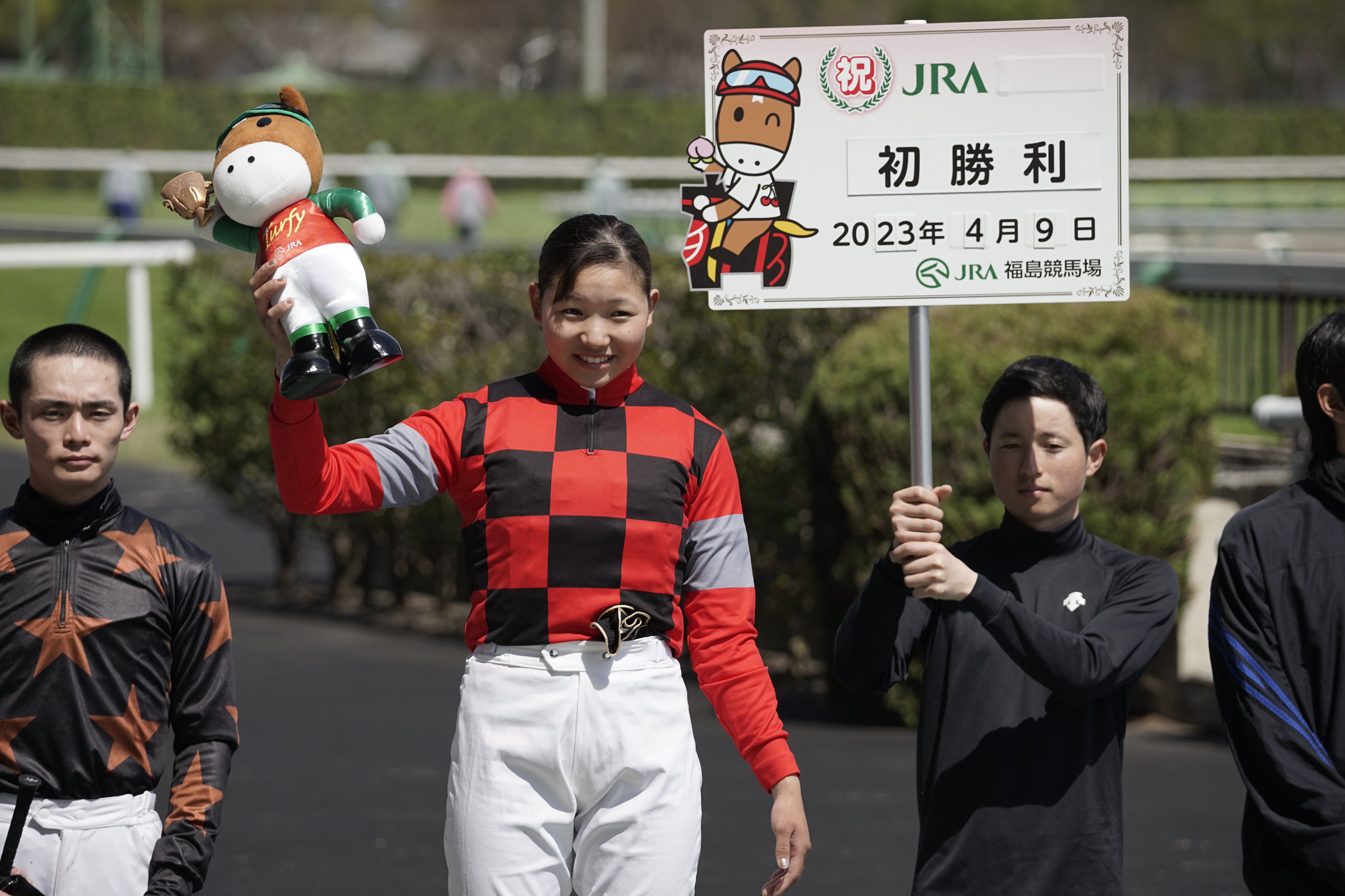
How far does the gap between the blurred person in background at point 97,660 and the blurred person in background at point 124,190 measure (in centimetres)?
2780

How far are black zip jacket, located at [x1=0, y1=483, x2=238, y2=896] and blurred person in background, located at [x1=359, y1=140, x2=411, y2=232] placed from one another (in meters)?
23.0

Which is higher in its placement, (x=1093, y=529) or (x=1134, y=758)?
(x=1093, y=529)

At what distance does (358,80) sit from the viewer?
8688cm

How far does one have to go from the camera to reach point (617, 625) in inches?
112

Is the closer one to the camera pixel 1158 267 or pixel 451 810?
pixel 451 810

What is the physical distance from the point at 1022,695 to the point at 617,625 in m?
0.81

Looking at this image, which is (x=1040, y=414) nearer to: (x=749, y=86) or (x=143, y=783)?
(x=749, y=86)

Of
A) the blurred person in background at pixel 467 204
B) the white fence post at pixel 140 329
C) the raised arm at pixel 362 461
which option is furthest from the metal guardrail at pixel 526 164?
the raised arm at pixel 362 461

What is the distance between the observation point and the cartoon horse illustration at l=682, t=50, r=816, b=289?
10.5 ft

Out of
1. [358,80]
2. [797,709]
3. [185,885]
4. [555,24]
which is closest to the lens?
[185,885]

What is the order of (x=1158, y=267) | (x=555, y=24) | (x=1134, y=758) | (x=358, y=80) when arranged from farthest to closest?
1. (x=358, y=80)
2. (x=555, y=24)
3. (x=1158, y=267)
4. (x=1134, y=758)

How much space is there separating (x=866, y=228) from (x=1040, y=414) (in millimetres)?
501

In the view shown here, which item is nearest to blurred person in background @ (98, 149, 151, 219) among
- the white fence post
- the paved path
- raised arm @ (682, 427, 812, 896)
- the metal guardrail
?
the metal guardrail

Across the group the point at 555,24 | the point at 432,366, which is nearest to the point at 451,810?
the point at 432,366
